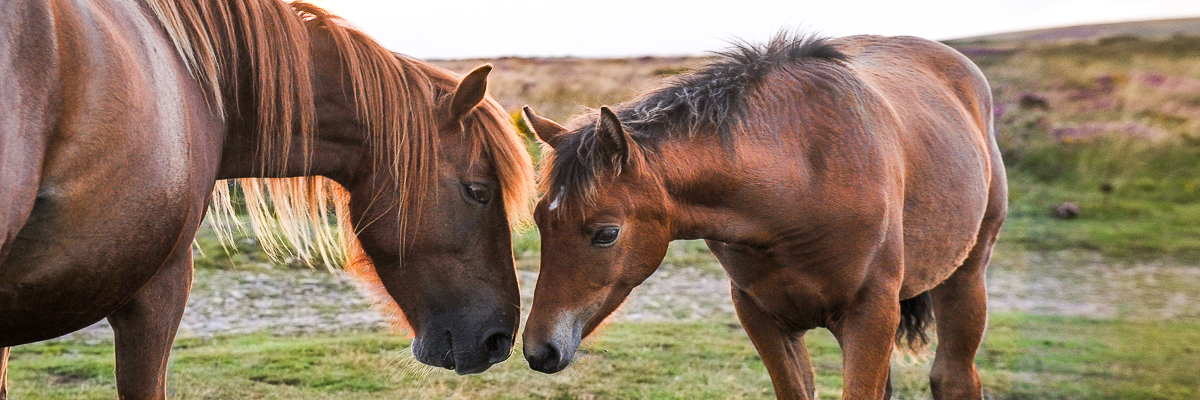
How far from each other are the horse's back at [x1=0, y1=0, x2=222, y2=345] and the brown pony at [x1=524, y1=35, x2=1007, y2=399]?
1.12 m

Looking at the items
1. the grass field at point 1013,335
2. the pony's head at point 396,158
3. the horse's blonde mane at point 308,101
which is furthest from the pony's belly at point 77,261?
the grass field at point 1013,335

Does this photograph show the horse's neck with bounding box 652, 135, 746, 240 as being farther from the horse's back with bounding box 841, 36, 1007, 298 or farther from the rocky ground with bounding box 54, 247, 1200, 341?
the rocky ground with bounding box 54, 247, 1200, 341

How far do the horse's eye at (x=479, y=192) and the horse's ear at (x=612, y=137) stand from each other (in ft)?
1.73

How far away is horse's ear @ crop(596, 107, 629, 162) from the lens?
275cm

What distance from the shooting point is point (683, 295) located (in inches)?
364

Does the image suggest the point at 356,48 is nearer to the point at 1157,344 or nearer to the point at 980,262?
the point at 980,262

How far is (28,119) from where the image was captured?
5.77 ft

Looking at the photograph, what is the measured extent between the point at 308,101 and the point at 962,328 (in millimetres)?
3078

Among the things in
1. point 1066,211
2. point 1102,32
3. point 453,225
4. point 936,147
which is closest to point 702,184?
point 453,225

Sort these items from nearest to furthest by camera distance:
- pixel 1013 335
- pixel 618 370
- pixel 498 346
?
pixel 498 346
pixel 618 370
pixel 1013 335

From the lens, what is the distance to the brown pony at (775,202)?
2887 mm

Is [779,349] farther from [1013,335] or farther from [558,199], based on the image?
[1013,335]

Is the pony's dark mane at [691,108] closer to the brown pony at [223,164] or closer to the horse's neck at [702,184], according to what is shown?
the horse's neck at [702,184]

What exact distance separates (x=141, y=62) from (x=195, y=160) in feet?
1.00
